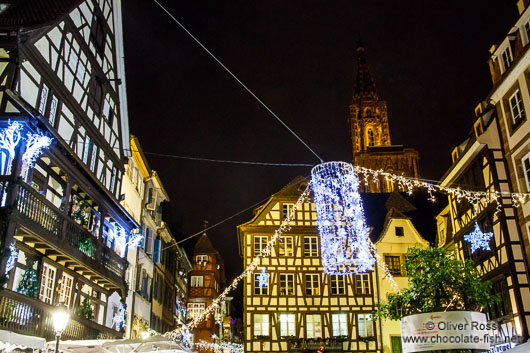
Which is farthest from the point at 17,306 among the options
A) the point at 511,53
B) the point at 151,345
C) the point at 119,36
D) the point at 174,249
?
the point at 174,249

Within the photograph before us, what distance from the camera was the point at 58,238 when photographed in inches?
613

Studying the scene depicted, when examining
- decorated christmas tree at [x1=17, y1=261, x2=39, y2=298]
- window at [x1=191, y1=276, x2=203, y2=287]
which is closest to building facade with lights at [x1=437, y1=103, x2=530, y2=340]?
decorated christmas tree at [x1=17, y1=261, x2=39, y2=298]

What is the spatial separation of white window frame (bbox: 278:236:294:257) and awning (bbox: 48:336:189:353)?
782 inches

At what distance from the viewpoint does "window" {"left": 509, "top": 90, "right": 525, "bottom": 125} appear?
19469mm

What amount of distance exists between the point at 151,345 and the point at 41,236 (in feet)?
14.5

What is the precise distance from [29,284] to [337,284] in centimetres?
2306

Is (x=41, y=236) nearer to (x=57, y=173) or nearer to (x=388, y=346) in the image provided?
(x=57, y=173)

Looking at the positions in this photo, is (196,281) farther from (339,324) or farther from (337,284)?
(339,324)

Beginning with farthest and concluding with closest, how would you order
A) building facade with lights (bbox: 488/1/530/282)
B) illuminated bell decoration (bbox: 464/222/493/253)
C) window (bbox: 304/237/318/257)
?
window (bbox: 304/237/318/257), illuminated bell decoration (bbox: 464/222/493/253), building facade with lights (bbox: 488/1/530/282)

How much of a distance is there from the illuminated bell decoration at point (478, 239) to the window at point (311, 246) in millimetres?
13032

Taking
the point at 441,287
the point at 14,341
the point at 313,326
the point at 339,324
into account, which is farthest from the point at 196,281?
the point at 14,341

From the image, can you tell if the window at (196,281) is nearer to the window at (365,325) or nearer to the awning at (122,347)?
the window at (365,325)

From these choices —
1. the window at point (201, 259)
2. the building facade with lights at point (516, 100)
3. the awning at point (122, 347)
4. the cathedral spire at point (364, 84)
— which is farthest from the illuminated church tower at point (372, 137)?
the awning at point (122, 347)

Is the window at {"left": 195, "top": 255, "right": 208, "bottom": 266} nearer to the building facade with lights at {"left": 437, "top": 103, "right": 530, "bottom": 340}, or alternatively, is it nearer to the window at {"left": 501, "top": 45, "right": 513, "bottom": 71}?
the building facade with lights at {"left": 437, "top": 103, "right": 530, "bottom": 340}
